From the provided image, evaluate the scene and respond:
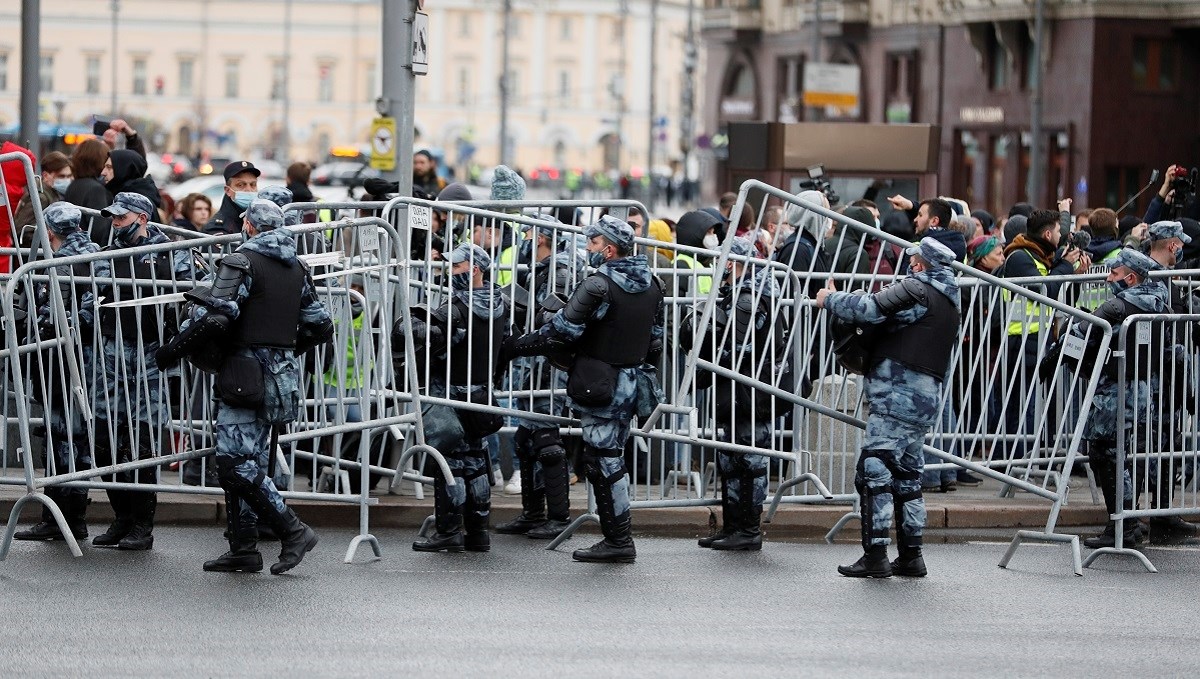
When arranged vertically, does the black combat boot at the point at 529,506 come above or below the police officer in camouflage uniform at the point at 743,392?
below

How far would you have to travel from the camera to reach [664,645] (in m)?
8.24

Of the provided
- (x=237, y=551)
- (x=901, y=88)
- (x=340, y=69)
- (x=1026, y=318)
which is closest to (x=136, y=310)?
(x=237, y=551)

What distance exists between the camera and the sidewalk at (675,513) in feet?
36.6

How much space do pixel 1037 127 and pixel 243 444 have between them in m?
29.7

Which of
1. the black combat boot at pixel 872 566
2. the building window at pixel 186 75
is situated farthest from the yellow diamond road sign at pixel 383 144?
the building window at pixel 186 75

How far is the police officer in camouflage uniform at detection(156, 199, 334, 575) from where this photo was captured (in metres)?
9.30

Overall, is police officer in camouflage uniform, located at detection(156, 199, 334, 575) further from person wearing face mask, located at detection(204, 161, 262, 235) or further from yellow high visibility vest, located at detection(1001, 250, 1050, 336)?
yellow high visibility vest, located at detection(1001, 250, 1050, 336)

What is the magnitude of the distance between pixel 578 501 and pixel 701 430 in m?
1.08

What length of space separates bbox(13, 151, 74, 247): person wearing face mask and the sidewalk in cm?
235

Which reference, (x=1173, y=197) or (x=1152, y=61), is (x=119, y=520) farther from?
(x=1152, y=61)

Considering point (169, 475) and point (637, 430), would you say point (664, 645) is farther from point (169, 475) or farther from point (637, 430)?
point (169, 475)

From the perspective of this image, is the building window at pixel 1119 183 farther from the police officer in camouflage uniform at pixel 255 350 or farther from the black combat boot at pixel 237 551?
the black combat boot at pixel 237 551

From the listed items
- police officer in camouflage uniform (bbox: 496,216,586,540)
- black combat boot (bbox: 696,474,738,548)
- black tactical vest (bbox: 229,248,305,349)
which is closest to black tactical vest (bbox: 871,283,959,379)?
black combat boot (bbox: 696,474,738,548)

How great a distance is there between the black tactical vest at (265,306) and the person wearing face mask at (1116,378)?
14.0 feet
